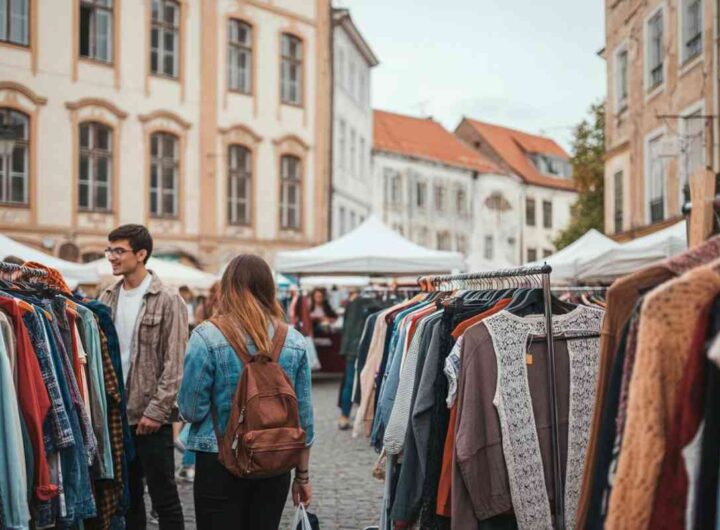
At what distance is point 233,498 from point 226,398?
1.47 feet

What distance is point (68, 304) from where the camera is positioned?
484 centimetres

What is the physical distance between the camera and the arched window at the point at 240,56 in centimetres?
2873

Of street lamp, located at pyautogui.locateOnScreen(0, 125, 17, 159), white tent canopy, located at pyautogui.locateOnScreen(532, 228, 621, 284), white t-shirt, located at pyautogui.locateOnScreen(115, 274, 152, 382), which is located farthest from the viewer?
street lamp, located at pyautogui.locateOnScreen(0, 125, 17, 159)

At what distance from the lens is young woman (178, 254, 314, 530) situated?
4129mm

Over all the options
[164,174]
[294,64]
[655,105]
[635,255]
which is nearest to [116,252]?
[635,255]

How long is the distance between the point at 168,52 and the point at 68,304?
78.3 ft

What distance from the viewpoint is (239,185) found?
29000 millimetres

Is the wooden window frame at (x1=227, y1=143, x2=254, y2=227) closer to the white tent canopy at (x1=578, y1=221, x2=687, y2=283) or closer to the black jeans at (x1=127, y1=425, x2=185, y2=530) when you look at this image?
the white tent canopy at (x1=578, y1=221, x2=687, y2=283)

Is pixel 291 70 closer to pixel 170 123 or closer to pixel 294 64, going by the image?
pixel 294 64

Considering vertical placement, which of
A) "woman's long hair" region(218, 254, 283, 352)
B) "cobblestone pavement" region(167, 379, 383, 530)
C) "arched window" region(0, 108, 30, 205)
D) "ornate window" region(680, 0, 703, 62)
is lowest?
"cobblestone pavement" region(167, 379, 383, 530)

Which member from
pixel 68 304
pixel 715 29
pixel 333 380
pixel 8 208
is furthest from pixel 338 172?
pixel 68 304

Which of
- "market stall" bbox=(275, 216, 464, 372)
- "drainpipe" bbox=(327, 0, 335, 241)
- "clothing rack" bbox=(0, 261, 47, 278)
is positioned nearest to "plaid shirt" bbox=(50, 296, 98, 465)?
"clothing rack" bbox=(0, 261, 47, 278)

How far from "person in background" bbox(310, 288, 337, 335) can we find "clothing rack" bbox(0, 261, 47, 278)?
45.6 ft

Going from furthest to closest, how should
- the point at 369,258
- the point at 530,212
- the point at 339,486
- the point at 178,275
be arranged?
the point at 530,212
the point at 178,275
the point at 369,258
the point at 339,486
